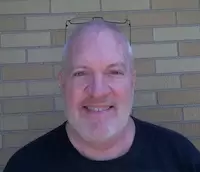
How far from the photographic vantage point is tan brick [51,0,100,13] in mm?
3166

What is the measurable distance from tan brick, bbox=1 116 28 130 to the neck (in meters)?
0.72

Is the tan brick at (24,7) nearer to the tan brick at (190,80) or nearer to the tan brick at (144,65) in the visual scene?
the tan brick at (144,65)

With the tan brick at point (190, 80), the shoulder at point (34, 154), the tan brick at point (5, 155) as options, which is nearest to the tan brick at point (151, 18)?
the tan brick at point (190, 80)

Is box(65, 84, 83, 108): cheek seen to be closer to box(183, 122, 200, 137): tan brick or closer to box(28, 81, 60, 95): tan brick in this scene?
box(28, 81, 60, 95): tan brick

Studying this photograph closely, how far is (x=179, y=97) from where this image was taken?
3.21 metres

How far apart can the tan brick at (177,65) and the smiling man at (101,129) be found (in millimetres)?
700

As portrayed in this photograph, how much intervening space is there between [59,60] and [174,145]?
1.01m

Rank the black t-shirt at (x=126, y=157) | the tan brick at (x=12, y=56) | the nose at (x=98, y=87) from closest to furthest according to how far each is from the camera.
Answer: the nose at (x=98, y=87)
the black t-shirt at (x=126, y=157)
the tan brick at (x=12, y=56)

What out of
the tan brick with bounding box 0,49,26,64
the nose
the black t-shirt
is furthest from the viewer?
the tan brick with bounding box 0,49,26,64

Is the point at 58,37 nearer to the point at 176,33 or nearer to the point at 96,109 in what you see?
the point at 176,33

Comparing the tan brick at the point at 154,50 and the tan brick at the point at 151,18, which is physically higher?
the tan brick at the point at 151,18

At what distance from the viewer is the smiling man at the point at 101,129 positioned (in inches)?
93.7

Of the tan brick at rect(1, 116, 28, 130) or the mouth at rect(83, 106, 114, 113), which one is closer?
the mouth at rect(83, 106, 114, 113)

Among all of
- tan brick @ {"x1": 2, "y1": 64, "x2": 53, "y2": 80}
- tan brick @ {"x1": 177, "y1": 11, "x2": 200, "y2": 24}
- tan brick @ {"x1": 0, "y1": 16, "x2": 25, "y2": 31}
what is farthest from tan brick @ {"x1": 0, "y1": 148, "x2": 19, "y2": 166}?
tan brick @ {"x1": 177, "y1": 11, "x2": 200, "y2": 24}
